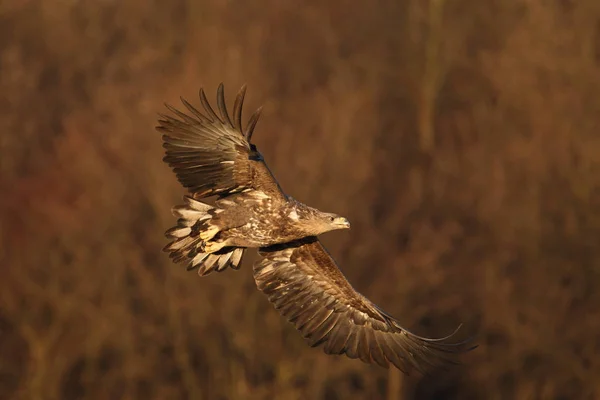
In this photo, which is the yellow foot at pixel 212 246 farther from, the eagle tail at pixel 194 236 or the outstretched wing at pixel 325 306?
the outstretched wing at pixel 325 306

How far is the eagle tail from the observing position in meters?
11.1

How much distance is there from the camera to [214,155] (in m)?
11.2

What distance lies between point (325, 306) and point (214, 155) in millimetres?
1746

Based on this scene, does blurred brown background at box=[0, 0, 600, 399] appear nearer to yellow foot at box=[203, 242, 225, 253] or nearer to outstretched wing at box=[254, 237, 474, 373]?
outstretched wing at box=[254, 237, 474, 373]

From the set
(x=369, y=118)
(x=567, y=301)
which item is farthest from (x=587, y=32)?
(x=369, y=118)

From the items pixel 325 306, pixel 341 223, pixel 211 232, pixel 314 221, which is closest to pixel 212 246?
pixel 211 232

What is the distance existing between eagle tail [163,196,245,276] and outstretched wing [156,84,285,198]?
18 centimetres

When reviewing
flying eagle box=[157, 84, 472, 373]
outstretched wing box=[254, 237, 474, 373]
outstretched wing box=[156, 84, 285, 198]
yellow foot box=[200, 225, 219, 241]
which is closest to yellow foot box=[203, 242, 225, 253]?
flying eagle box=[157, 84, 472, 373]

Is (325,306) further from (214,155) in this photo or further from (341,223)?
(214,155)

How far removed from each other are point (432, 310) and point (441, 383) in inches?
57.2

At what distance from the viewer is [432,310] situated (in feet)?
78.4

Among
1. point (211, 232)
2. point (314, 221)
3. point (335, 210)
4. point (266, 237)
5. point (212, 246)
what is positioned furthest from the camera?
point (335, 210)

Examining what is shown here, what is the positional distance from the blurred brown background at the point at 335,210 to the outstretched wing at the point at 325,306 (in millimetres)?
8779

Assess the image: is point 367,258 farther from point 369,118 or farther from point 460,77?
point 460,77
